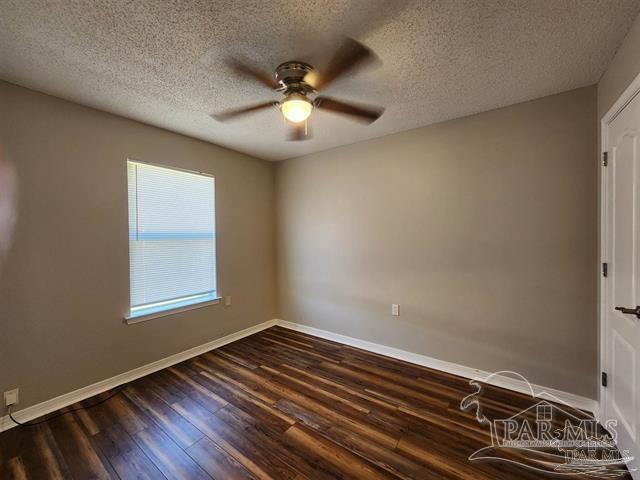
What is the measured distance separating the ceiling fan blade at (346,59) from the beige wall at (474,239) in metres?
1.42

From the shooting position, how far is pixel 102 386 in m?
2.26

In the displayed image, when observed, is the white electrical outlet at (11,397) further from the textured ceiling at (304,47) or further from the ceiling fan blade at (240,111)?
the ceiling fan blade at (240,111)

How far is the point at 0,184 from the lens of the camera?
5.90 ft

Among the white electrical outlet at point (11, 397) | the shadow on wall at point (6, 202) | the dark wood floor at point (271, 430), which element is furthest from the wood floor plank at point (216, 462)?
the shadow on wall at point (6, 202)

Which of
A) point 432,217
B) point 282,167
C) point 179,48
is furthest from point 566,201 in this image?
point 282,167

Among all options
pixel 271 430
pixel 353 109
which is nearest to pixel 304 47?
pixel 353 109

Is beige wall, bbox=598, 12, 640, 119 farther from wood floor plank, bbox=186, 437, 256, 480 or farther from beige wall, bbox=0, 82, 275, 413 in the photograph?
beige wall, bbox=0, 82, 275, 413

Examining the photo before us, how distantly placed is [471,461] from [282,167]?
3593mm

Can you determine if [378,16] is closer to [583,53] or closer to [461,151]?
→ [583,53]

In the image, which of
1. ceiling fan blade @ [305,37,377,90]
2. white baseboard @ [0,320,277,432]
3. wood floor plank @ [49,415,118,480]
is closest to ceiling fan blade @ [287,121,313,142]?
ceiling fan blade @ [305,37,377,90]

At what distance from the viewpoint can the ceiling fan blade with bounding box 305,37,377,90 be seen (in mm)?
1248

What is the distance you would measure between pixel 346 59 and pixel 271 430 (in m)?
2.32

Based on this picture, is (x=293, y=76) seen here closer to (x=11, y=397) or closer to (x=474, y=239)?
(x=474, y=239)

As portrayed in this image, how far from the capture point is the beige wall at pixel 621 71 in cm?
135
